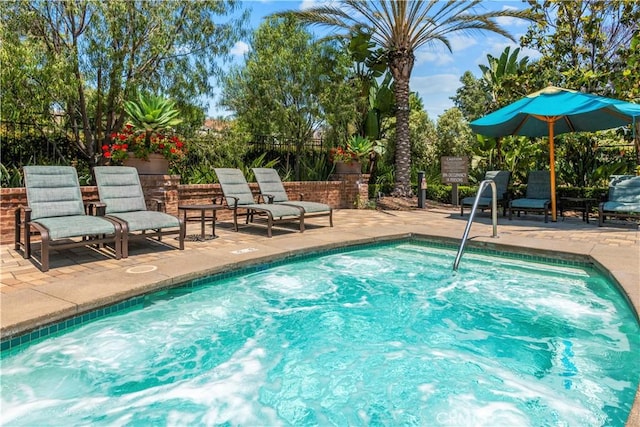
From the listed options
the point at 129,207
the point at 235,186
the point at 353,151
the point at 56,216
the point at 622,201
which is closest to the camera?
the point at 56,216

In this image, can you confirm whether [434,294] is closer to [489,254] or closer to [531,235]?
[489,254]

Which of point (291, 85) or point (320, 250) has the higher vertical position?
point (291, 85)

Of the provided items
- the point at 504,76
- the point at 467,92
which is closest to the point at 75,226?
the point at 504,76

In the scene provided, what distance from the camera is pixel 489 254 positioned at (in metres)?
6.75

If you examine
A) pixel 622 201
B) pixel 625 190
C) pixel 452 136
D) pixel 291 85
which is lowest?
pixel 622 201

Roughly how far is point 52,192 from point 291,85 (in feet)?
25.3

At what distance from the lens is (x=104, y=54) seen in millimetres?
8016

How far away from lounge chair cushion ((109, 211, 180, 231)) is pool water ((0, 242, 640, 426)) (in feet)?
4.07

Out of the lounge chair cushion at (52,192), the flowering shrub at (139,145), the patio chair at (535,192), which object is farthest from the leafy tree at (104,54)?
the patio chair at (535,192)

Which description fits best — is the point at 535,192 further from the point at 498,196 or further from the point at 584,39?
the point at 584,39

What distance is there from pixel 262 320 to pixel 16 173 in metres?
5.94

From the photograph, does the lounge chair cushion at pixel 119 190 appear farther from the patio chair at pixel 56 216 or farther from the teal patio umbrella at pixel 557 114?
the teal patio umbrella at pixel 557 114

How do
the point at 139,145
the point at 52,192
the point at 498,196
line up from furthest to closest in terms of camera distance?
the point at 498,196 → the point at 139,145 → the point at 52,192

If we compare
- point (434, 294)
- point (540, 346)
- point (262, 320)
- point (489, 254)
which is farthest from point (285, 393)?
point (489, 254)
